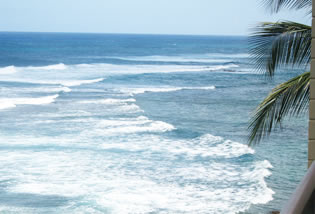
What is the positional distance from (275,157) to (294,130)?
4003mm

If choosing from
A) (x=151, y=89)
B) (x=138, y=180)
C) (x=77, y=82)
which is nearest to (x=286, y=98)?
(x=138, y=180)

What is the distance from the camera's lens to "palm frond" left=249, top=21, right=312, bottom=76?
17.8ft

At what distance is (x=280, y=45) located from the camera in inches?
219

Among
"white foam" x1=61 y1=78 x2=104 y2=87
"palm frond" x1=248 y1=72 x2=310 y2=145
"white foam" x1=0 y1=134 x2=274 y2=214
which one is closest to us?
"palm frond" x1=248 y1=72 x2=310 y2=145

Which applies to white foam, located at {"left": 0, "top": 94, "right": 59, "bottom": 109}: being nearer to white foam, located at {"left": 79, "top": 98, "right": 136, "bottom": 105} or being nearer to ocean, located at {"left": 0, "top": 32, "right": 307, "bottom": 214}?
ocean, located at {"left": 0, "top": 32, "right": 307, "bottom": 214}

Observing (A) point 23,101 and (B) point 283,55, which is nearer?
(B) point 283,55

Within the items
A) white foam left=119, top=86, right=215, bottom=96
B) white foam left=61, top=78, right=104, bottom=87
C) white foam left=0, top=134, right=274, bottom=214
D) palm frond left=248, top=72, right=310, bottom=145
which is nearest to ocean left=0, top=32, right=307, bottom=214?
white foam left=0, top=134, right=274, bottom=214

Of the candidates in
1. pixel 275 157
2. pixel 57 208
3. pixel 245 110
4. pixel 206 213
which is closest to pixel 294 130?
pixel 275 157

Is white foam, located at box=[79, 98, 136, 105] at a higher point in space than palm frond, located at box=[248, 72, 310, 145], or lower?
lower

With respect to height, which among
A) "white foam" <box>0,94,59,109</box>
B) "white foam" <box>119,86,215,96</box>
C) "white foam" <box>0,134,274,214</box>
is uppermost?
"white foam" <box>119,86,215,96</box>

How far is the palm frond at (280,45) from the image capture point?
5.43m

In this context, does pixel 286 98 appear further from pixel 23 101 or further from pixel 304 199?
pixel 23 101

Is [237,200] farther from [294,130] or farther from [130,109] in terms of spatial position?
[130,109]

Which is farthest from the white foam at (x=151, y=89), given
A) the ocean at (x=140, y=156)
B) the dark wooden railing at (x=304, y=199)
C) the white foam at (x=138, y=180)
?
the dark wooden railing at (x=304, y=199)
